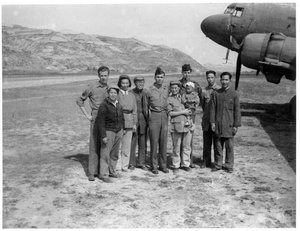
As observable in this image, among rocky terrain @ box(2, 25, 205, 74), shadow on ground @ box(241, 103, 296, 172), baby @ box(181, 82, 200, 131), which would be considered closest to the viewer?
baby @ box(181, 82, 200, 131)

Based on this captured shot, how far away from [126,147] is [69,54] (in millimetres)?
75979

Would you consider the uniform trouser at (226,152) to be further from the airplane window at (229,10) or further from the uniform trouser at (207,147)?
the airplane window at (229,10)

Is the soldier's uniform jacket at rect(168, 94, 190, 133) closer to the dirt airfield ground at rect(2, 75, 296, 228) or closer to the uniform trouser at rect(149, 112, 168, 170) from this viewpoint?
the uniform trouser at rect(149, 112, 168, 170)

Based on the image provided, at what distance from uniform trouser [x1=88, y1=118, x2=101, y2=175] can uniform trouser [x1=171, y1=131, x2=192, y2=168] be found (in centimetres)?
131

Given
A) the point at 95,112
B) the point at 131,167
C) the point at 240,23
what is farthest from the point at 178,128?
the point at 240,23

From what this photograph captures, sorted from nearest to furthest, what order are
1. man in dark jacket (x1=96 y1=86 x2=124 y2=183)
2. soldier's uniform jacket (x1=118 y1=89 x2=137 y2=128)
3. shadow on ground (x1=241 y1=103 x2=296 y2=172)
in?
man in dark jacket (x1=96 y1=86 x2=124 y2=183)
soldier's uniform jacket (x1=118 y1=89 x2=137 y2=128)
shadow on ground (x1=241 y1=103 x2=296 y2=172)

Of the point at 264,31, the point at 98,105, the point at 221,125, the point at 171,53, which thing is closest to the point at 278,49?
the point at 264,31

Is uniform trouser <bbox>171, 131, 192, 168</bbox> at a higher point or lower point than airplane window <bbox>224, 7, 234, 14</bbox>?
lower

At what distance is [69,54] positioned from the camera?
77.6m

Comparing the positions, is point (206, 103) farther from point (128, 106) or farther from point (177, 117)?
point (128, 106)

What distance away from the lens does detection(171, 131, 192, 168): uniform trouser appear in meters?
5.62

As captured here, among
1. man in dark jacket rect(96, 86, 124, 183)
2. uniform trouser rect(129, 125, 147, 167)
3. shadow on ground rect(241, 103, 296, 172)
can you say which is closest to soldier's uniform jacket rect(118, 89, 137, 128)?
man in dark jacket rect(96, 86, 124, 183)

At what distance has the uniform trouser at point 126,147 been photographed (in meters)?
5.53

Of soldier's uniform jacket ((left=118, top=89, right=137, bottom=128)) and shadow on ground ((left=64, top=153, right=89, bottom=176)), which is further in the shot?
shadow on ground ((left=64, top=153, right=89, bottom=176))
